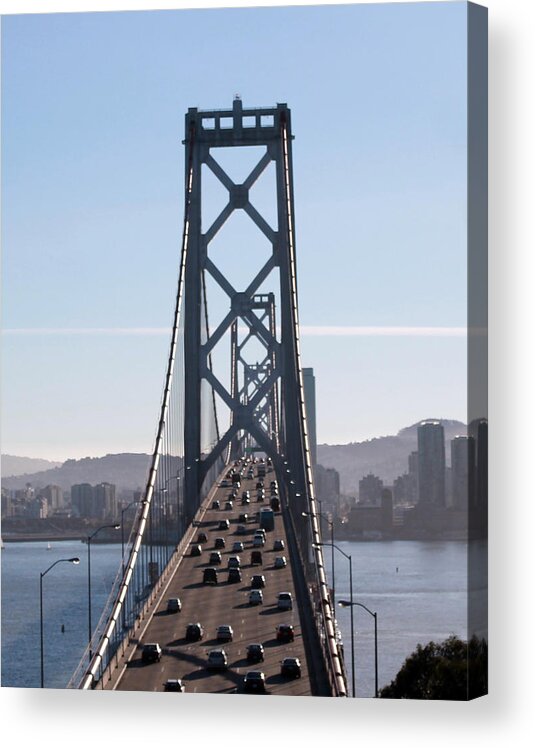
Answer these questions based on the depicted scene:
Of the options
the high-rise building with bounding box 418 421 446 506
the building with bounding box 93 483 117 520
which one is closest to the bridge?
the high-rise building with bounding box 418 421 446 506

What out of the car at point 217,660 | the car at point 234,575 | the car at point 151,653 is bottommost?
the car at point 217,660

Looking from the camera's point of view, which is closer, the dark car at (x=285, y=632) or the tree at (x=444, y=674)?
the tree at (x=444, y=674)

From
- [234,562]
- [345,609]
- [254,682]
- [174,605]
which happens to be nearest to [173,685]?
[254,682]

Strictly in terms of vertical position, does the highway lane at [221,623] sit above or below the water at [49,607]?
above

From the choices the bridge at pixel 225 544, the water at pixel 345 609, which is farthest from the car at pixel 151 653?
the water at pixel 345 609

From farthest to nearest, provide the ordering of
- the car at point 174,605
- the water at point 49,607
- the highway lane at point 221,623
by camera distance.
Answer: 1. the water at point 49,607
2. the car at point 174,605
3. the highway lane at point 221,623

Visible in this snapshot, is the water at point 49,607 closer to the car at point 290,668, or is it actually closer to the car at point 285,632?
the car at point 285,632

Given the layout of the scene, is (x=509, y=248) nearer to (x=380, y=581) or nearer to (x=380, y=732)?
(x=380, y=732)

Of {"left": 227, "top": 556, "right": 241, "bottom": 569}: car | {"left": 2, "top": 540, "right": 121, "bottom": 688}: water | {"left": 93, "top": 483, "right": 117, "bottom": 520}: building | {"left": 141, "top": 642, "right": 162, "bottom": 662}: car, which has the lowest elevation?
{"left": 2, "top": 540, "right": 121, "bottom": 688}: water

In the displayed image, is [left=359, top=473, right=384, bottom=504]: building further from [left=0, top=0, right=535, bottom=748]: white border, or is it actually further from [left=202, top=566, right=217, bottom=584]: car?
[left=0, top=0, right=535, bottom=748]: white border
